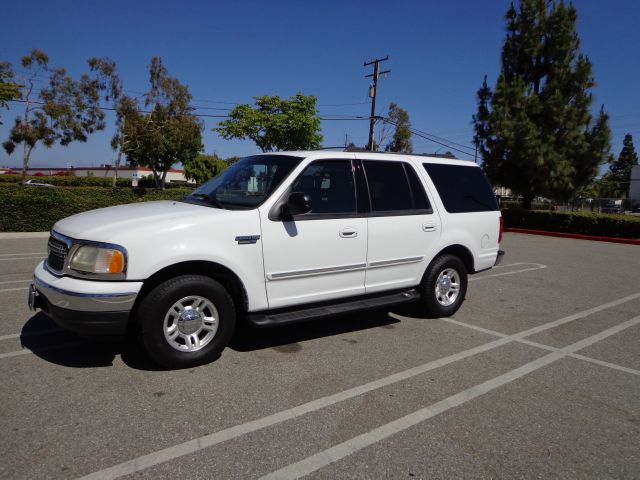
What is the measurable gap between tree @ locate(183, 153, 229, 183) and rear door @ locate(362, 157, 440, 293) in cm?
6291

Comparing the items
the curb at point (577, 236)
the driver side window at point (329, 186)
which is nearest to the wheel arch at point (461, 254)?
the driver side window at point (329, 186)

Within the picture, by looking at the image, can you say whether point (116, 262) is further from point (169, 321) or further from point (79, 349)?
point (79, 349)

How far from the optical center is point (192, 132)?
A: 3048 centimetres

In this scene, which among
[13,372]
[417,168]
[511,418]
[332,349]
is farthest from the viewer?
[417,168]

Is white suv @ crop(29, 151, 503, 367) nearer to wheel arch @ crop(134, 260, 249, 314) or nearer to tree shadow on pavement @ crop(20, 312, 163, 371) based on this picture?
wheel arch @ crop(134, 260, 249, 314)

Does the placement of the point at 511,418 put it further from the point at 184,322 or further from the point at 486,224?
the point at 486,224

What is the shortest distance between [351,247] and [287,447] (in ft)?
7.27

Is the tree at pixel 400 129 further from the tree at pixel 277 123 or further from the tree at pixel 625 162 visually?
the tree at pixel 625 162

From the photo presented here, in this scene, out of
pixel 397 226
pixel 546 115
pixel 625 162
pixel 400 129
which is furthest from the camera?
pixel 625 162

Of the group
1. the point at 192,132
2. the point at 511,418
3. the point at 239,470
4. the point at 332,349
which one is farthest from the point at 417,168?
the point at 192,132

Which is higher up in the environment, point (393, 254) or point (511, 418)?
point (393, 254)

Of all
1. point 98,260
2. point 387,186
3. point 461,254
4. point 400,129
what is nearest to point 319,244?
point 387,186

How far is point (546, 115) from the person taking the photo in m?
21.0

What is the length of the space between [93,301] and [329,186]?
236 centimetres
